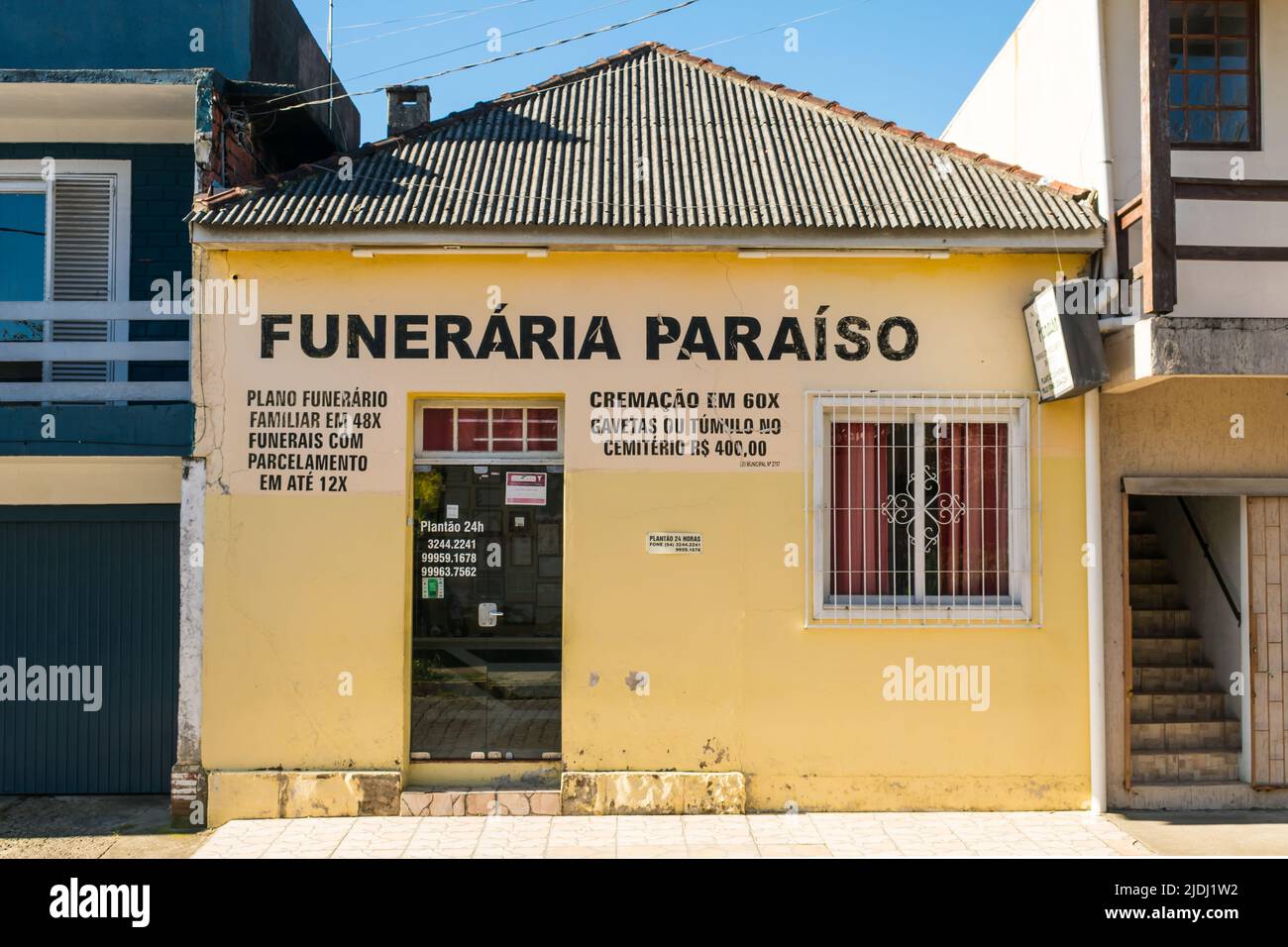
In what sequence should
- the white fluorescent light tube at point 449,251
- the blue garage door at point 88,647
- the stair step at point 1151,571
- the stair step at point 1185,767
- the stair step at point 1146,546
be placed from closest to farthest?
1. the white fluorescent light tube at point 449,251
2. the stair step at point 1185,767
3. the blue garage door at point 88,647
4. the stair step at point 1151,571
5. the stair step at point 1146,546

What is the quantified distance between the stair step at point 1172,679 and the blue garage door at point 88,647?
8244mm

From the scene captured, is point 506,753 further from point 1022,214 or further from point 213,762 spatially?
point 1022,214

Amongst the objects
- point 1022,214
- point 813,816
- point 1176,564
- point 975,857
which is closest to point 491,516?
point 813,816

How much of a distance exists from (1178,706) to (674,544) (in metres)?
4.53

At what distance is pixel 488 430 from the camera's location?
7562 mm

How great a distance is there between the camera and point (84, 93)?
312 inches

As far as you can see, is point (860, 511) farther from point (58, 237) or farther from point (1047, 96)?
point (58, 237)

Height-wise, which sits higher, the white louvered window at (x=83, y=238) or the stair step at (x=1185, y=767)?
the white louvered window at (x=83, y=238)

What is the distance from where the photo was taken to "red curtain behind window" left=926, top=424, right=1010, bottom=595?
746 centimetres

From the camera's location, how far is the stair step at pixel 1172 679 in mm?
8070

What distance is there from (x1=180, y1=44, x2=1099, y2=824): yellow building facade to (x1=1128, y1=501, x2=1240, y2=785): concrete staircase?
2.56 ft

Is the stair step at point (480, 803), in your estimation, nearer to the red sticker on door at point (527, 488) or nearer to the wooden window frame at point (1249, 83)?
the red sticker on door at point (527, 488)

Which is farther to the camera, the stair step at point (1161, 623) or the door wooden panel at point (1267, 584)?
the stair step at point (1161, 623)

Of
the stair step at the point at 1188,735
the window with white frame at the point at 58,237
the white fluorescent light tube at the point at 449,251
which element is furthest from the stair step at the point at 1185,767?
the window with white frame at the point at 58,237
